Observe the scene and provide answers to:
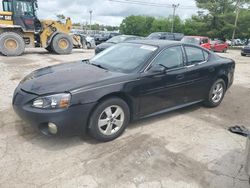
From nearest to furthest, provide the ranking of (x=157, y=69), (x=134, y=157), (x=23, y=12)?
(x=134, y=157) < (x=157, y=69) < (x=23, y=12)

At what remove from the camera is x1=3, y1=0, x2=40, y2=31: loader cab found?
1347 centimetres

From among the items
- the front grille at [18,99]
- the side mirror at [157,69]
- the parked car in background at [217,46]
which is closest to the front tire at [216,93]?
the side mirror at [157,69]

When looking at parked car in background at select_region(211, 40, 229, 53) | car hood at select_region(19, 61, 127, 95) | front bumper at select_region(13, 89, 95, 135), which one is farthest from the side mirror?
parked car in background at select_region(211, 40, 229, 53)

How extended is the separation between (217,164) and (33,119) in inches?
97.7

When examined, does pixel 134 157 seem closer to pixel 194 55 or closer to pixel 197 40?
pixel 194 55

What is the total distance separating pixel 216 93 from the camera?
551 cm

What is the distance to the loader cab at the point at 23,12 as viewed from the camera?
44.2 ft

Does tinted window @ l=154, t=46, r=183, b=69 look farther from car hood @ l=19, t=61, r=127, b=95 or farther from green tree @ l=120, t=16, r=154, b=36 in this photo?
green tree @ l=120, t=16, r=154, b=36

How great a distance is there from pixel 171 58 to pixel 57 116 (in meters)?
2.29

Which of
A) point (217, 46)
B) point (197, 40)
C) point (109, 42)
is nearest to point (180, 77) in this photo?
point (109, 42)

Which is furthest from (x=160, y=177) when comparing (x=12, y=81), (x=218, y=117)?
(x=12, y=81)

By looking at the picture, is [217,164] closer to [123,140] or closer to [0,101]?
[123,140]

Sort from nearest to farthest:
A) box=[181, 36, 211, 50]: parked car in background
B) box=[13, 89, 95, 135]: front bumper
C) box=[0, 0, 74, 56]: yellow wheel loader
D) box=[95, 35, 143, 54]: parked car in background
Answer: box=[13, 89, 95, 135]: front bumper < box=[95, 35, 143, 54]: parked car in background < box=[0, 0, 74, 56]: yellow wheel loader < box=[181, 36, 211, 50]: parked car in background

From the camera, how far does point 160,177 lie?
2.99m
